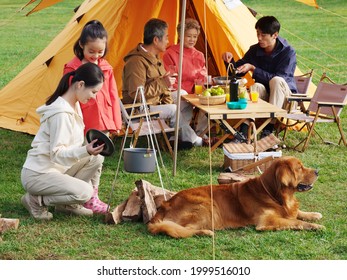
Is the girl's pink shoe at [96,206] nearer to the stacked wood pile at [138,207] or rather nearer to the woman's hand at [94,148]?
the stacked wood pile at [138,207]

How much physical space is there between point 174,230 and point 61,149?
874mm

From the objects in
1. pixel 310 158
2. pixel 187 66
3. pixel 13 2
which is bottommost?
pixel 13 2

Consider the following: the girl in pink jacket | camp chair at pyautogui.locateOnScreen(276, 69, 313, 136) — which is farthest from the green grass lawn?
the girl in pink jacket

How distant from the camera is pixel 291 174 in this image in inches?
200

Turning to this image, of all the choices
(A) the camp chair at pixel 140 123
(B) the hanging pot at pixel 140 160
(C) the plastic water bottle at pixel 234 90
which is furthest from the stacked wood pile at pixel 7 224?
(C) the plastic water bottle at pixel 234 90

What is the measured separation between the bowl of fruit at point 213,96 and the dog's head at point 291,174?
1852 millimetres

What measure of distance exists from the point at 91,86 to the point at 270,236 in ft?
4.79

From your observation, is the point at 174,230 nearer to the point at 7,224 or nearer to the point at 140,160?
the point at 140,160

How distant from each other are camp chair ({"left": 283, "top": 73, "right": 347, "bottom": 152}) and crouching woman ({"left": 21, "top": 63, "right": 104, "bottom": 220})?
105 inches

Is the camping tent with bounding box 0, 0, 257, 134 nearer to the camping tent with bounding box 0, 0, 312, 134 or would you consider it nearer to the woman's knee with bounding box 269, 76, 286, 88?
the camping tent with bounding box 0, 0, 312, 134

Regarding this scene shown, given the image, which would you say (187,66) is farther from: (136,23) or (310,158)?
(310,158)

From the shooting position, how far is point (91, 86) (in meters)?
5.22

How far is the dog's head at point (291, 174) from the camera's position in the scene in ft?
16.7

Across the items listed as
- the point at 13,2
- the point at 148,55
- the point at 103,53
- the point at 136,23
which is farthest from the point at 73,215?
the point at 13,2
